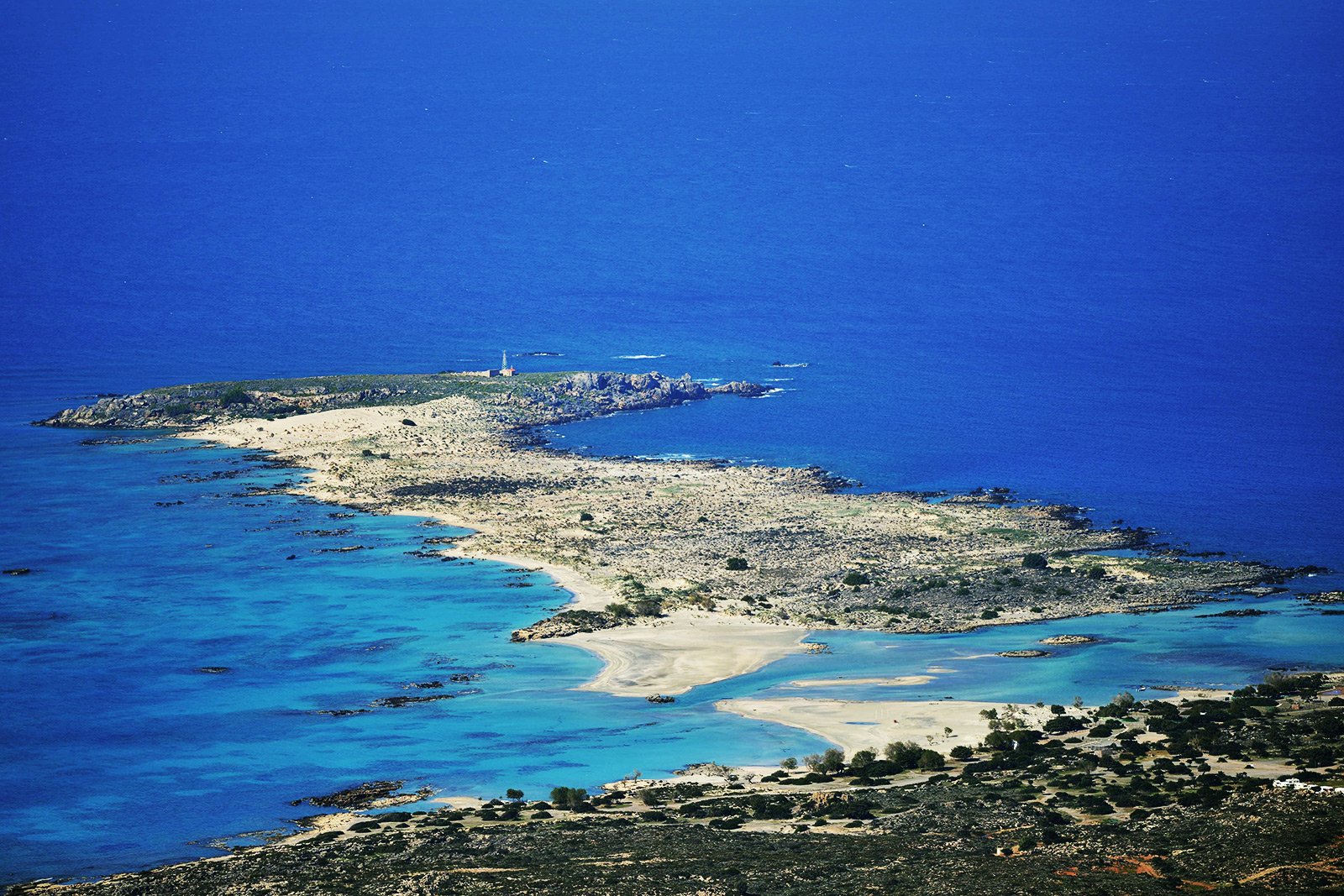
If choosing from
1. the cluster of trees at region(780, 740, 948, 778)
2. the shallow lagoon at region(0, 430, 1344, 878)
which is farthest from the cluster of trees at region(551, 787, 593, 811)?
the cluster of trees at region(780, 740, 948, 778)

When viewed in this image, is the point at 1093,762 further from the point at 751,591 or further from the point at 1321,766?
the point at 751,591

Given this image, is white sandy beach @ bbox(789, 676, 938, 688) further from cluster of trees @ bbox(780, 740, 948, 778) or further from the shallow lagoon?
cluster of trees @ bbox(780, 740, 948, 778)

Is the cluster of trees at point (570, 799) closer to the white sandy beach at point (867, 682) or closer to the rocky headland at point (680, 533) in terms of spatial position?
the rocky headland at point (680, 533)

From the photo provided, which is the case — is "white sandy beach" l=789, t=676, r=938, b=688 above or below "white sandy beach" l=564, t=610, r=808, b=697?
below

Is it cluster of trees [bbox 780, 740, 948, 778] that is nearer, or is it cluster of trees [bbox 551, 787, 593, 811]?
cluster of trees [bbox 551, 787, 593, 811]

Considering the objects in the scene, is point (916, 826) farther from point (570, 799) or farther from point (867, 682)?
point (867, 682)

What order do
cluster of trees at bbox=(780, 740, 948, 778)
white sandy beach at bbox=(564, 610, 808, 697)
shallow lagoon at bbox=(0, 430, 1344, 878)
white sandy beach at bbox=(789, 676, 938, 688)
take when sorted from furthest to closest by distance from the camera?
1. white sandy beach at bbox=(564, 610, 808, 697)
2. white sandy beach at bbox=(789, 676, 938, 688)
3. shallow lagoon at bbox=(0, 430, 1344, 878)
4. cluster of trees at bbox=(780, 740, 948, 778)

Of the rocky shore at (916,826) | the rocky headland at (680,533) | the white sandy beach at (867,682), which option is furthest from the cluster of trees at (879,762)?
the rocky headland at (680,533)

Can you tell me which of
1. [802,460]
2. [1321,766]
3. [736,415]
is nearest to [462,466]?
[802,460]

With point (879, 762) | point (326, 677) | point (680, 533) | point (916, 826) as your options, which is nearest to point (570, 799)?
point (879, 762)
